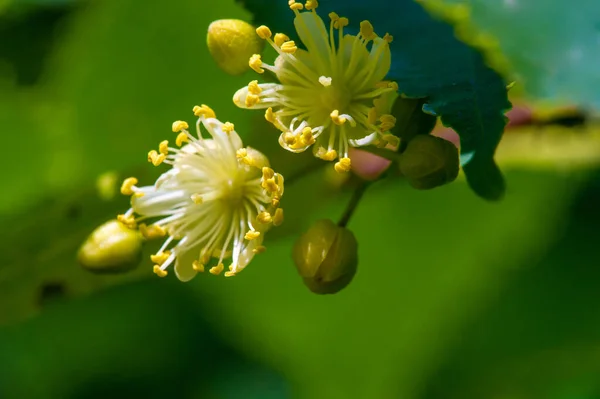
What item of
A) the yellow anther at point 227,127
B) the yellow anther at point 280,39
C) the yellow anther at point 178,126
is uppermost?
the yellow anther at point 280,39

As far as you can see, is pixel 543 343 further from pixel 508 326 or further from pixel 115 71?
pixel 115 71

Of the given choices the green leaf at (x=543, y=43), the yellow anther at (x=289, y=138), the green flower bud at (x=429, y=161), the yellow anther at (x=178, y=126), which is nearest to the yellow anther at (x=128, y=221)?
the yellow anther at (x=178, y=126)

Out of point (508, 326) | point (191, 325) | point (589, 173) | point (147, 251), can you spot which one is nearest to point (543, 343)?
point (508, 326)

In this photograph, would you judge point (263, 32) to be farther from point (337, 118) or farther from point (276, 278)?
point (276, 278)

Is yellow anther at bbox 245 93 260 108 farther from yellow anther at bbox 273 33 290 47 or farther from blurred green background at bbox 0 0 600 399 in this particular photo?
blurred green background at bbox 0 0 600 399

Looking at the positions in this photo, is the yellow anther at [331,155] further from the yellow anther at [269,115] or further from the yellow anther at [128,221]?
the yellow anther at [128,221]

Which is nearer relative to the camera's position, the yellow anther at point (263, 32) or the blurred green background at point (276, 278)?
the yellow anther at point (263, 32)
